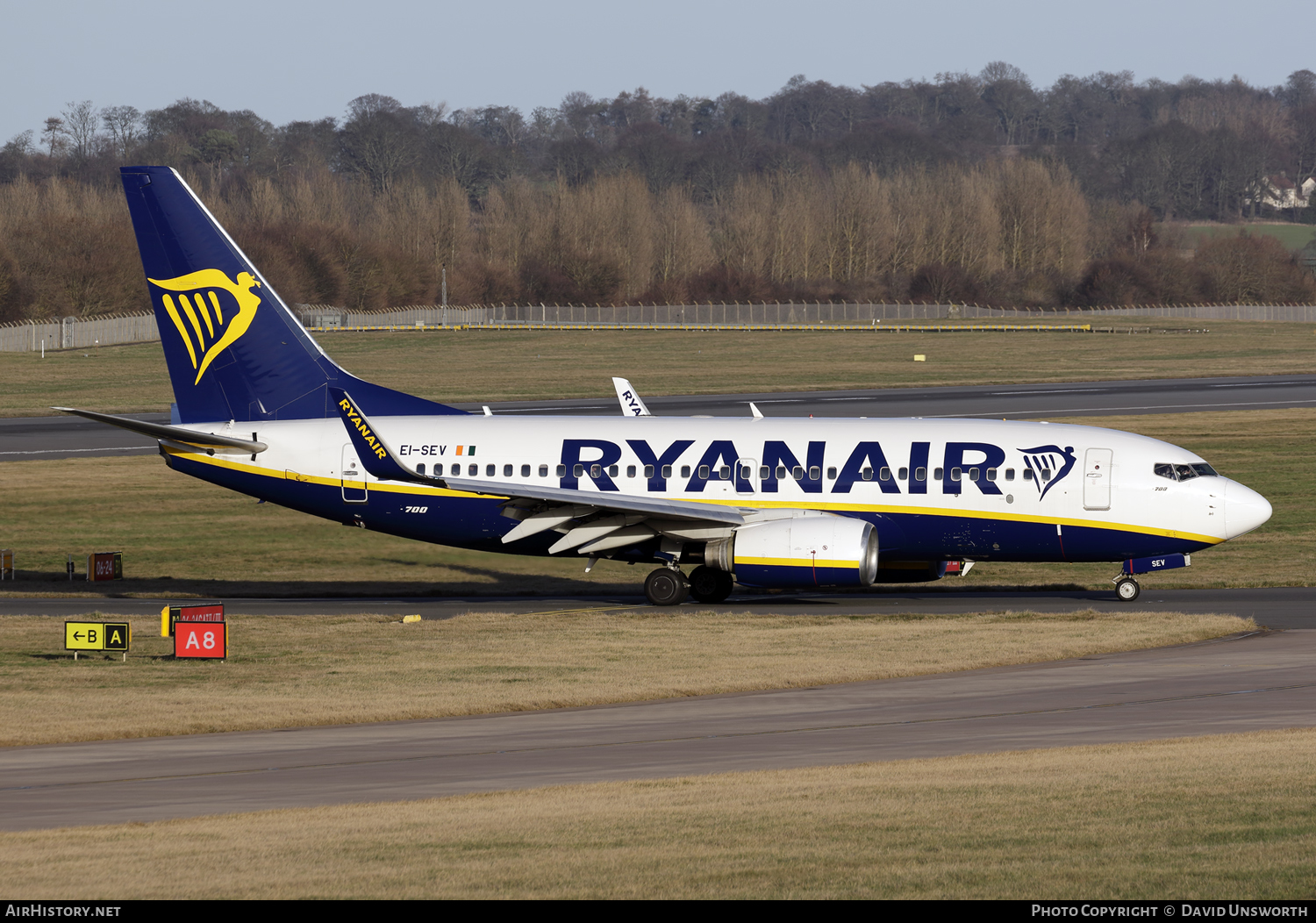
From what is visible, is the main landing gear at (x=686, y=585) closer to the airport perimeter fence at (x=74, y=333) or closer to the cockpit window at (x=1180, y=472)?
the cockpit window at (x=1180, y=472)

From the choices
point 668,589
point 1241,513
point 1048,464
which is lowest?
point 668,589

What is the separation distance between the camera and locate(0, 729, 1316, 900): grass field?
47.4 feet

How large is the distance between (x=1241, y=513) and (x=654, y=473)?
1462 cm

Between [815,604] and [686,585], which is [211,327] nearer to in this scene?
[686,585]

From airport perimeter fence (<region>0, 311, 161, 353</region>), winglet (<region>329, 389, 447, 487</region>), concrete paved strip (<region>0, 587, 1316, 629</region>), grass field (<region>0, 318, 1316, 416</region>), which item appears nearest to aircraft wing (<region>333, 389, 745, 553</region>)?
winglet (<region>329, 389, 447, 487</region>)

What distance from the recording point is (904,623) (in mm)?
35969

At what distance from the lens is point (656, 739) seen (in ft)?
79.7

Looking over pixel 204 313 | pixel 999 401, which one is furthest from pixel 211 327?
pixel 999 401

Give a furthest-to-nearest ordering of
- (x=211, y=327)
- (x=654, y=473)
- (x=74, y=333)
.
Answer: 1. (x=74, y=333)
2. (x=211, y=327)
3. (x=654, y=473)

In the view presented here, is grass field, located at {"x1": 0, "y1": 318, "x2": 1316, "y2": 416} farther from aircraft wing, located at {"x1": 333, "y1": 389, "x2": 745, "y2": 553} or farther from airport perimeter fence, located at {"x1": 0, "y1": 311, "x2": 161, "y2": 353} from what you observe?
aircraft wing, located at {"x1": 333, "y1": 389, "x2": 745, "y2": 553}

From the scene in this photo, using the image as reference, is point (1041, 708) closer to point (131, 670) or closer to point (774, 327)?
point (131, 670)

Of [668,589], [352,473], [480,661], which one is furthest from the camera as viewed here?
[352,473]

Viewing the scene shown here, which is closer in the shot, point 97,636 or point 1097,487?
point 97,636

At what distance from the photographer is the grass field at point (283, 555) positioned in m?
45.0
